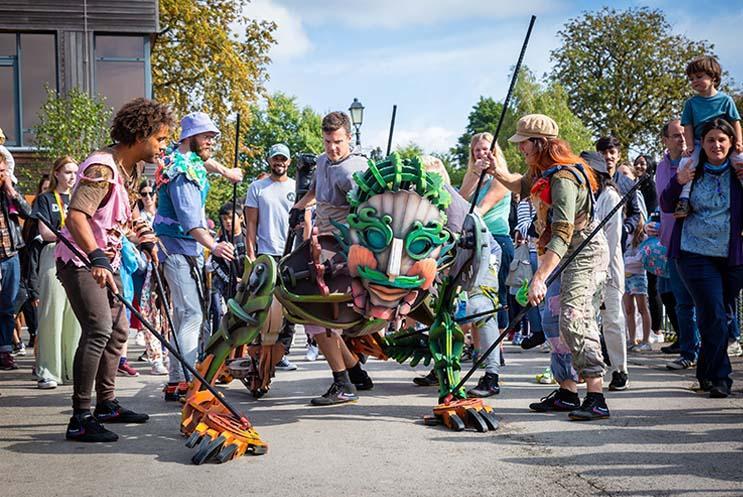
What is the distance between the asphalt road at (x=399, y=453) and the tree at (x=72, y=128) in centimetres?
1497

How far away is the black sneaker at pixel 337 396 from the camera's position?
7.82 m

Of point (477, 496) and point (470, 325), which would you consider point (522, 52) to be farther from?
point (477, 496)

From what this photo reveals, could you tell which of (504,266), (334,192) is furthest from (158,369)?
(504,266)

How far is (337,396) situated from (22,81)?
73.8 feet

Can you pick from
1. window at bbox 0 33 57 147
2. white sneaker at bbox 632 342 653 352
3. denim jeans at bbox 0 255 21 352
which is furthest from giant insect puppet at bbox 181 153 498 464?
window at bbox 0 33 57 147

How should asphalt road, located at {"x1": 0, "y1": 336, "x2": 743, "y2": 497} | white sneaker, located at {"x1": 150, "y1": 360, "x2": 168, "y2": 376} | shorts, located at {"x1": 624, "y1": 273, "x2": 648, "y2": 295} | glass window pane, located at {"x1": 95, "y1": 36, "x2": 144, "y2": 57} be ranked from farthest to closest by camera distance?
1. glass window pane, located at {"x1": 95, "y1": 36, "x2": 144, "y2": 57}
2. shorts, located at {"x1": 624, "y1": 273, "x2": 648, "y2": 295}
3. white sneaker, located at {"x1": 150, "y1": 360, "x2": 168, "y2": 376}
4. asphalt road, located at {"x1": 0, "y1": 336, "x2": 743, "y2": 497}

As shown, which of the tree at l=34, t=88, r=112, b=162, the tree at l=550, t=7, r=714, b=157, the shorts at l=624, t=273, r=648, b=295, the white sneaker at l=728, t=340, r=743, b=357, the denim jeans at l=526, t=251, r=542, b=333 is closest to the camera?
the white sneaker at l=728, t=340, r=743, b=357

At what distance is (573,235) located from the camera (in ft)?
23.1

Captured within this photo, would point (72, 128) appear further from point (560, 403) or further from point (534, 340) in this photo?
point (560, 403)

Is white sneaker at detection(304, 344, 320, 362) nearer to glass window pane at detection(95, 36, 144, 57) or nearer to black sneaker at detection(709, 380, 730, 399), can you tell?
black sneaker at detection(709, 380, 730, 399)

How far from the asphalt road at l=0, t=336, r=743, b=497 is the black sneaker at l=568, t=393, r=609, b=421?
7cm

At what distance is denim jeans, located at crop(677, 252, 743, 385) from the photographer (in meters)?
7.71

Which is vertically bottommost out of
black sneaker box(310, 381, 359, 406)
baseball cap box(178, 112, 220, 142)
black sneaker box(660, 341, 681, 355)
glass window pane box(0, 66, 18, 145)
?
black sneaker box(660, 341, 681, 355)

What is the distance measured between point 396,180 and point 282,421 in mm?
2029
